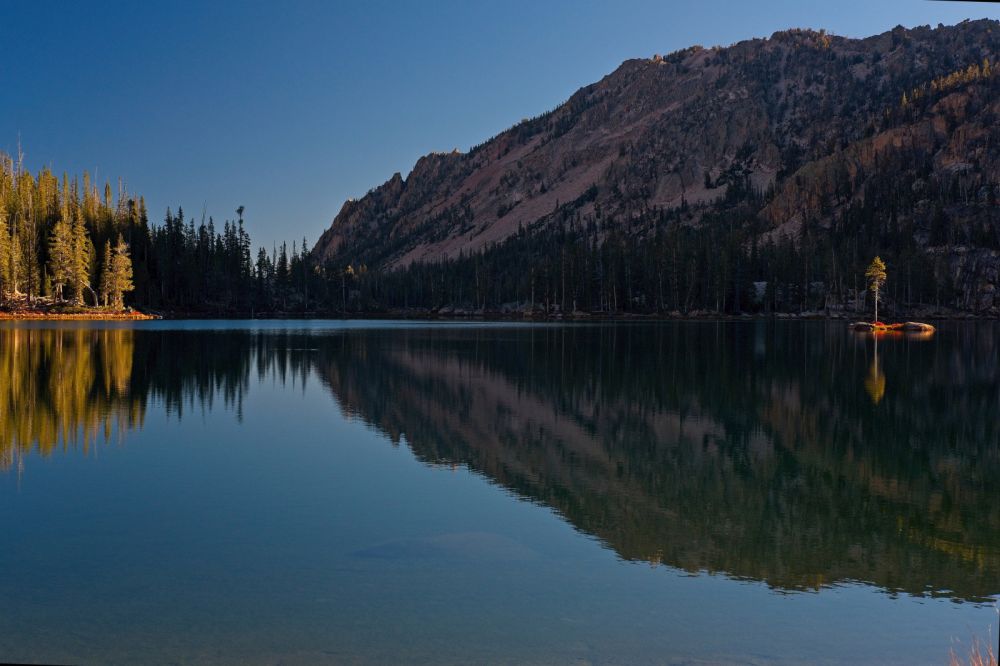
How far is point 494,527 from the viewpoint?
14039 mm

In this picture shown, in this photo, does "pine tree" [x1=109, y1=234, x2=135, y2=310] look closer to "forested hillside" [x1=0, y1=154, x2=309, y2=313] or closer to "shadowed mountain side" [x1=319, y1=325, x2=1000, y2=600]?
"forested hillside" [x1=0, y1=154, x2=309, y2=313]

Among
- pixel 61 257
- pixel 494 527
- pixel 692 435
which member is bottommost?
pixel 494 527

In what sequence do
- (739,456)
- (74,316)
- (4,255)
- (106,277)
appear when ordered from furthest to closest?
(106,277), (74,316), (4,255), (739,456)

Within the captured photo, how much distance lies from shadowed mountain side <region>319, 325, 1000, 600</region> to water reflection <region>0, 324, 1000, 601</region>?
0.07 m

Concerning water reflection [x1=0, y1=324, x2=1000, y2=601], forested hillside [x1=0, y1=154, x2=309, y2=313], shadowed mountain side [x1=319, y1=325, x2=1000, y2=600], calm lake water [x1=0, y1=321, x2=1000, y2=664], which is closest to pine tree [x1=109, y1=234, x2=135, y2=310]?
forested hillside [x1=0, y1=154, x2=309, y2=313]

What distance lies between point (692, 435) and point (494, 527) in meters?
11.0

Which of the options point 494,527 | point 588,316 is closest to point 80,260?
point 588,316

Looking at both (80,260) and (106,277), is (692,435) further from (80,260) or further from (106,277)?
(106,277)

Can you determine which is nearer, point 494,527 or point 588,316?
point 494,527

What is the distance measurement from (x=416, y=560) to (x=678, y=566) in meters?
4.11

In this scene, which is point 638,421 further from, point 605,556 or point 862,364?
point 862,364

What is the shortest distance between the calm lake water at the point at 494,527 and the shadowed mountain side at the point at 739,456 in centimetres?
10

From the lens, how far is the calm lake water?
372 inches

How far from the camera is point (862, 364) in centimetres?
4803
